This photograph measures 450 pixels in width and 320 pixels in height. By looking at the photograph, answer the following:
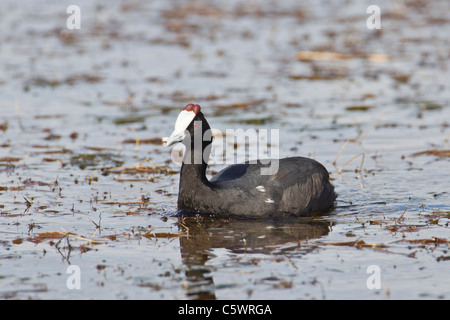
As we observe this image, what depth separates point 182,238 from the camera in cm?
750

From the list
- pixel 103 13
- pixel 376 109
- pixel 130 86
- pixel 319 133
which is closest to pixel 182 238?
pixel 319 133

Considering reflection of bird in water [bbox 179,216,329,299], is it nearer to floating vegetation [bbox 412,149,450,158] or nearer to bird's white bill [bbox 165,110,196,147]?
bird's white bill [bbox 165,110,196,147]

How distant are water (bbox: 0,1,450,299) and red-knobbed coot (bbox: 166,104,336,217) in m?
0.21

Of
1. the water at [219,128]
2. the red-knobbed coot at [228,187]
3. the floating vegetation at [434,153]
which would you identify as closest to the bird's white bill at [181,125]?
the red-knobbed coot at [228,187]

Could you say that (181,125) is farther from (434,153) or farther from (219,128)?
(219,128)

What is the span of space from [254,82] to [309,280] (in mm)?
10420

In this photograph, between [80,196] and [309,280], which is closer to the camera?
[309,280]

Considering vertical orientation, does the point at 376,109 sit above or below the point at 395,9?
below

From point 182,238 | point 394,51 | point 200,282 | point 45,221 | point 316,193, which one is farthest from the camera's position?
point 394,51

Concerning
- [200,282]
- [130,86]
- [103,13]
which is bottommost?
[200,282]

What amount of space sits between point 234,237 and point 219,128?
5.46m

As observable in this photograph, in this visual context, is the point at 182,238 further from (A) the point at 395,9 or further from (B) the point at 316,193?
(A) the point at 395,9

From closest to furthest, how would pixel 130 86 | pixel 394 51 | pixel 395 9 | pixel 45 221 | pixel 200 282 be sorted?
pixel 200 282
pixel 45 221
pixel 130 86
pixel 394 51
pixel 395 9

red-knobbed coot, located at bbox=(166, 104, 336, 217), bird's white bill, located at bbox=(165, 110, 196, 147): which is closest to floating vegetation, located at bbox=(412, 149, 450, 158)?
red-knobbed coot, located at bbox=(166, 104, 336, 217)
